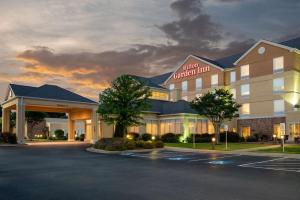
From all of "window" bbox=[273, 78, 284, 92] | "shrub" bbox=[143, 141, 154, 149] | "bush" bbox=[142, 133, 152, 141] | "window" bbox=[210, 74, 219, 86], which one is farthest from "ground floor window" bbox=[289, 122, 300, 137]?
"shrub" bbox=[143, 141, 154, 149]

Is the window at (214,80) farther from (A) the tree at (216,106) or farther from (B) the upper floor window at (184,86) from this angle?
(A) the tree at (216,106)

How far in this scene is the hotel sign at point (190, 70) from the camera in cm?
6166

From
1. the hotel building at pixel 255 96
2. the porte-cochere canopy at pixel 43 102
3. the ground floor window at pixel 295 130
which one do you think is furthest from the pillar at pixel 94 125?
the ground floor window at pixel 295 130

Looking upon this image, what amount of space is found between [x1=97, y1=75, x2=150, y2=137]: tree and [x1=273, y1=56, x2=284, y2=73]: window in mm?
22885

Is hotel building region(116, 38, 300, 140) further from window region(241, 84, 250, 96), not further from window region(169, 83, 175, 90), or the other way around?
window region(169, 83, 175, 90)

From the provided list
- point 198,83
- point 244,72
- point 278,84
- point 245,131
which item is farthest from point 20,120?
point 278,84

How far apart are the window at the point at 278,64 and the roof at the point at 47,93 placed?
28.6 meters

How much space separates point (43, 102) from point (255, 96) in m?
32.8

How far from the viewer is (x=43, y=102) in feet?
146

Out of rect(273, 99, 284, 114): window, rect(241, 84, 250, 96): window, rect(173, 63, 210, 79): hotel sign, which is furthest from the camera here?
rect(173, 63, 210, 79): hotel sign

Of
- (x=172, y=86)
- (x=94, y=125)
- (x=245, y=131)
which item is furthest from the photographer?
(x=172, y=86)

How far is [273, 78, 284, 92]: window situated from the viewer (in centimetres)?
4881

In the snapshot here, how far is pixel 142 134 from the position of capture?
51.3 m

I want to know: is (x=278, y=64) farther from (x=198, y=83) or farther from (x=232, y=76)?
(x=198, y=83)
